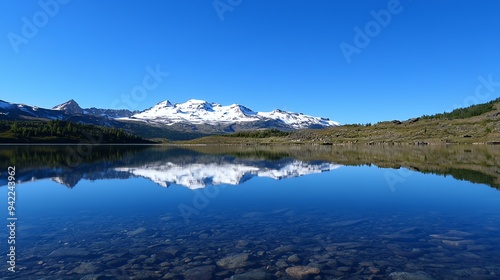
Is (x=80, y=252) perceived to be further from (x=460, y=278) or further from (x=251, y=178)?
(x=251, y=178)

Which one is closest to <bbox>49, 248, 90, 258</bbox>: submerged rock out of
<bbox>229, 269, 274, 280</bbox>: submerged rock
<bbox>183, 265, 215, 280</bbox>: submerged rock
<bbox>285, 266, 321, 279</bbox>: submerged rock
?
<bbox>183, 265, 215, 280</bbox>: submerged rock

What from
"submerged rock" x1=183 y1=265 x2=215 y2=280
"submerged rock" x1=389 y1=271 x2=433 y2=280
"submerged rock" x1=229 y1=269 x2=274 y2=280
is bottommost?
"submerged rock" x1=389 y1=271 x2=433 y2=280

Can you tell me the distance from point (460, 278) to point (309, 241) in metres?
5.78

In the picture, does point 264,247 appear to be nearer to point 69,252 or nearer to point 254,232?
point 254,232

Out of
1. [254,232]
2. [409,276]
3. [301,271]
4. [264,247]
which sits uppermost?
[254,232]

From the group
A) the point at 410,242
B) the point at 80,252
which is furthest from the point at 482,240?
the point at 80,252

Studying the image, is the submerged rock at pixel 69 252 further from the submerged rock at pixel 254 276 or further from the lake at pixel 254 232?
Result: the submerged rock at pixel 254 276

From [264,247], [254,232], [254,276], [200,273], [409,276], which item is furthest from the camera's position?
[254,232]

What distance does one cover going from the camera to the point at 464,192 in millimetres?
26188

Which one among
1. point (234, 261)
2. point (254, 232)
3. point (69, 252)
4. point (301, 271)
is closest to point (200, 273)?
point (234, 261)

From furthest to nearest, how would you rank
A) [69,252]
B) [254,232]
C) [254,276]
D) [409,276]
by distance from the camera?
[254,232]
[69,252]
[254,276]
[409,276]

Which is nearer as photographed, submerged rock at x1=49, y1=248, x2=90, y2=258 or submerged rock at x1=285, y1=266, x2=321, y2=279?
submerged rock at x1=285, y1=266, x2=321, y2=279

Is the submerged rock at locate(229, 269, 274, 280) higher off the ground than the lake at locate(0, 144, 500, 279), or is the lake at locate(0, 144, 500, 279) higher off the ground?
the lake at locate(0, 144, 500, 279)

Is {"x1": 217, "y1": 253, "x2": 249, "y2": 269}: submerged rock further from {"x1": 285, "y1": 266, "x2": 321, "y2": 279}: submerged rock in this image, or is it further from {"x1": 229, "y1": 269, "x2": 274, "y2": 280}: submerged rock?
{"x1": 285, "y1": 266, "x2": 321, "y2": 279}: submerged rock
